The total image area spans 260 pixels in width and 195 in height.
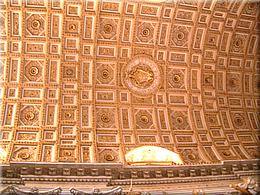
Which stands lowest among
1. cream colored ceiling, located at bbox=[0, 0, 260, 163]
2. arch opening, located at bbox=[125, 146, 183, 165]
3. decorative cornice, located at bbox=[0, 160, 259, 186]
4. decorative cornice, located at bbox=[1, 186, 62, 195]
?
decorative cornice, located at bbox=[1, 186, 62, 195]

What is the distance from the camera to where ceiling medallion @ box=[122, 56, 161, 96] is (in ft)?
68.1

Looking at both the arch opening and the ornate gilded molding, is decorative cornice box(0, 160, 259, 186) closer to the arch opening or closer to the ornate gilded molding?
the arch opening

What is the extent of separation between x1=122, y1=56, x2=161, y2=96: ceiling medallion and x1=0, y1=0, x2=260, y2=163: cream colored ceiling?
0.05m

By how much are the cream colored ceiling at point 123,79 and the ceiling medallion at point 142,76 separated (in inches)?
2.0

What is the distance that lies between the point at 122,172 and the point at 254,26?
10.6 metres

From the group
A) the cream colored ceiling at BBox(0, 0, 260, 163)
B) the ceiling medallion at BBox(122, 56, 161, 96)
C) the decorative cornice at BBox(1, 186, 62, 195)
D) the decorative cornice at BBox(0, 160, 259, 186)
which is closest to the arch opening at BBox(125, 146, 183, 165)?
the cream colored ceiling at BBox(0, 0, 260, 163)

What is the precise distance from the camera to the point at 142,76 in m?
20.9

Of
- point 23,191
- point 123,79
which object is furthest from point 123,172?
point 123,79

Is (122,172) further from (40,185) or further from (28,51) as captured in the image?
(28,51)

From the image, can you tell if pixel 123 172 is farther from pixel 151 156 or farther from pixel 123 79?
pixel 123 79

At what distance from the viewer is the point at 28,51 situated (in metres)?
20.0

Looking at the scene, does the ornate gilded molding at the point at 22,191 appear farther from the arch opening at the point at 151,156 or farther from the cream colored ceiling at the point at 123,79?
the arch opening at the point at 151,156

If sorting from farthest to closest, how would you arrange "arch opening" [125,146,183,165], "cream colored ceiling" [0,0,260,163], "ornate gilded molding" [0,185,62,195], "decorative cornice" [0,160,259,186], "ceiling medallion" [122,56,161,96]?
1. "ceiling medallion" [122,56,161,96]
2. "cream colored ceiling" [0,0,260,163]
3. "arch opening" [125,146,183,165]
4. "decorative cornice" [0,160,259,186]
5. "ornate gilded molding" [0,185,62,195]

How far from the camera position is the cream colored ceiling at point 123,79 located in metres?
19.2
